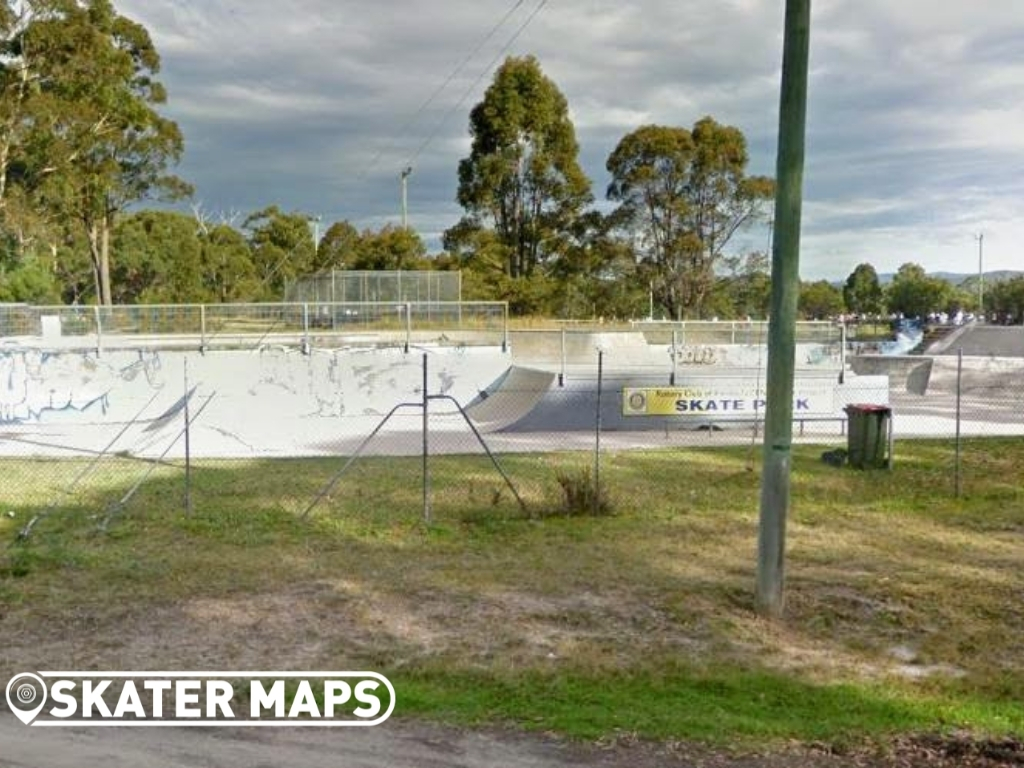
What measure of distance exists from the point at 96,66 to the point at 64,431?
70.5ft

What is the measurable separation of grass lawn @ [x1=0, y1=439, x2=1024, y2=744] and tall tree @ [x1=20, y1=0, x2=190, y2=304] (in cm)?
2732

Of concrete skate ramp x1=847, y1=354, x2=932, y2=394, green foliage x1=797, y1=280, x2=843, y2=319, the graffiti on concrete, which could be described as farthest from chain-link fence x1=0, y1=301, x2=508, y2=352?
green foliage x1=797, y1=280, x2=843, y2=319

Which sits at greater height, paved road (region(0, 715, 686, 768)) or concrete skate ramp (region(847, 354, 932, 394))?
concrete skate ramp (region(847, 354, 932, 394))

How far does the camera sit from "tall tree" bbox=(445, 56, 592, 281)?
132 ft

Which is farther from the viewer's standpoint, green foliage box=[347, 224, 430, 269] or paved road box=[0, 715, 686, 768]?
green foliage box=[347, 224, 430, 269]

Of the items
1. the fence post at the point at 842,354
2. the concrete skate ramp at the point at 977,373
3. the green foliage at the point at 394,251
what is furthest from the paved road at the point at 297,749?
the green foliage at the point at 394,251

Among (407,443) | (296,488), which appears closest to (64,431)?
(407,443)

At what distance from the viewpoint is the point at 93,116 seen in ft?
112

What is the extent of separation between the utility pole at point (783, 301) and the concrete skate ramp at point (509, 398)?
13191mm

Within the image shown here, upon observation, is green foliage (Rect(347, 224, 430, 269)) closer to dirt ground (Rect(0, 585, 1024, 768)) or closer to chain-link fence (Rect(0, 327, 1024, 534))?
chain-link fence (Rect(0, 327, 1024, 534))

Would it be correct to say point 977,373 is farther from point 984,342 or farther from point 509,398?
point 509,398

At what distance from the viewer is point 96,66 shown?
111ft

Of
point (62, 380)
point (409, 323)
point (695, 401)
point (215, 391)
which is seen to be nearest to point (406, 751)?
point (695, 401)

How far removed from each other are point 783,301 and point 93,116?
115 feet
